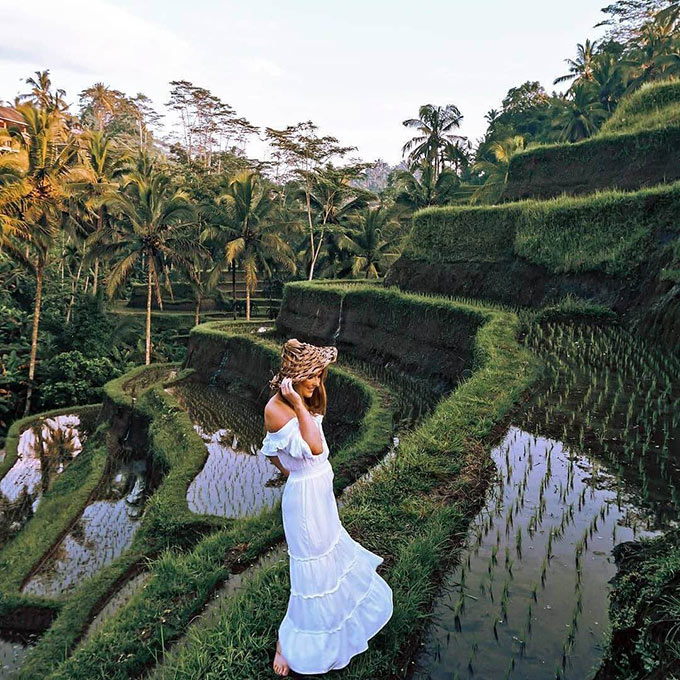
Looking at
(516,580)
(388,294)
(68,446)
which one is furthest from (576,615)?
(68,446)

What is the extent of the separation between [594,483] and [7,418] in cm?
1898

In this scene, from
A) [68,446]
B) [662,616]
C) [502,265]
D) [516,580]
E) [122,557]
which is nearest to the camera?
Result: [662,616]

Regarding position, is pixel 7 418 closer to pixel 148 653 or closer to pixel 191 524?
pixel 191 524

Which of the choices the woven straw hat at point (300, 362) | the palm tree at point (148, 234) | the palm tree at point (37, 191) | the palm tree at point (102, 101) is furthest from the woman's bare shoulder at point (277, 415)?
the palm tree at point (102, 101)

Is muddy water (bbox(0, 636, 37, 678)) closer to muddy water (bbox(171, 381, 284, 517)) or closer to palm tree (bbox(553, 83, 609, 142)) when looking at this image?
muddy water (bbox(171, 381, 284, 517))

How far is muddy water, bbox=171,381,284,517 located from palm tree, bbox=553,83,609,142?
892 inches

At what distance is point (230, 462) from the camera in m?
10.1

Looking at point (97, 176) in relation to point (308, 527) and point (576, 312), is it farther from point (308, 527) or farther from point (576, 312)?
point (308, 527)

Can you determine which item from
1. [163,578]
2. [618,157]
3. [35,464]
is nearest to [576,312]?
[618,157]

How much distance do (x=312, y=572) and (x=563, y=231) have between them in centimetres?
1155

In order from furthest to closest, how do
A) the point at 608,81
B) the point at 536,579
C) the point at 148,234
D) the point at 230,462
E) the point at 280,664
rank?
the point at 608,81
the point at 148,234
the point at 230,462
the point at 536,579
the point at 280,664

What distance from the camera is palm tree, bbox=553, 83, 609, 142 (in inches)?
1095

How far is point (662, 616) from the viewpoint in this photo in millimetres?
3064

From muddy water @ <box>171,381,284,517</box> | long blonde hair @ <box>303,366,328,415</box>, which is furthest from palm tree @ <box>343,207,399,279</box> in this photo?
long blonde hair @ <box>303,366,328,415</box>
